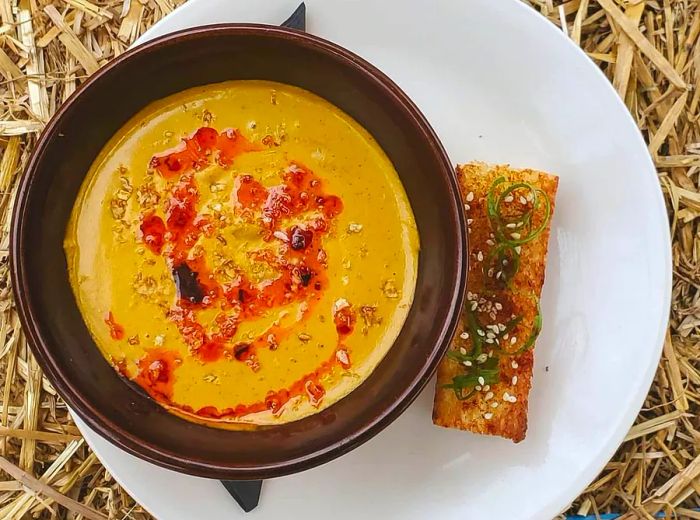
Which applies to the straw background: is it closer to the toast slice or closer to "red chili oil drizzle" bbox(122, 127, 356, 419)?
the toast slice

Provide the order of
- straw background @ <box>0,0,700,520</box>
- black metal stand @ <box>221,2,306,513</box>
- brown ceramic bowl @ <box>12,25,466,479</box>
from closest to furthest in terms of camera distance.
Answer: brown ceramic bowl @ <box>12,25,466,479</box> → black metal stand @ <box>221,2,306,513</box> → straw background @ <box>0,0,700,520</box>

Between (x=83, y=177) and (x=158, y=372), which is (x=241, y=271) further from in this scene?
(x=83, y=177)

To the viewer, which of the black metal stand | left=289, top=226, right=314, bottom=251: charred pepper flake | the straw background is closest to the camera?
left=289, top=226, right=314, bottom=251: charred pepper flake

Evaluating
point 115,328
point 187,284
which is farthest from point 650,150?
point 115,328

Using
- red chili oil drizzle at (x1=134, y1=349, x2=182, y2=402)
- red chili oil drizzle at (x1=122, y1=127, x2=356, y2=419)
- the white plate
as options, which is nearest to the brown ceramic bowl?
red chili oil drizzle at (x1=134, y1=349, x2=182, y2=402)

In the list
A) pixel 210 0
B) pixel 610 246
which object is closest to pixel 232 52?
pixel 210 0

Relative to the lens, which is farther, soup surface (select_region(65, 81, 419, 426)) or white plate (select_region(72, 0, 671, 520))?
white plate (select_region(72, 0, 671, 520))

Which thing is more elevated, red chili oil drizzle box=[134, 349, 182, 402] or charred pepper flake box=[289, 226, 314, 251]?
charred pepper flake box=[289, 226, 314, 251]

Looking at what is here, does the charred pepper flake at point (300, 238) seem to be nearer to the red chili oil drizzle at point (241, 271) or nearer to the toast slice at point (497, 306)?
the red chili oil drizzle at point (241, 271)
